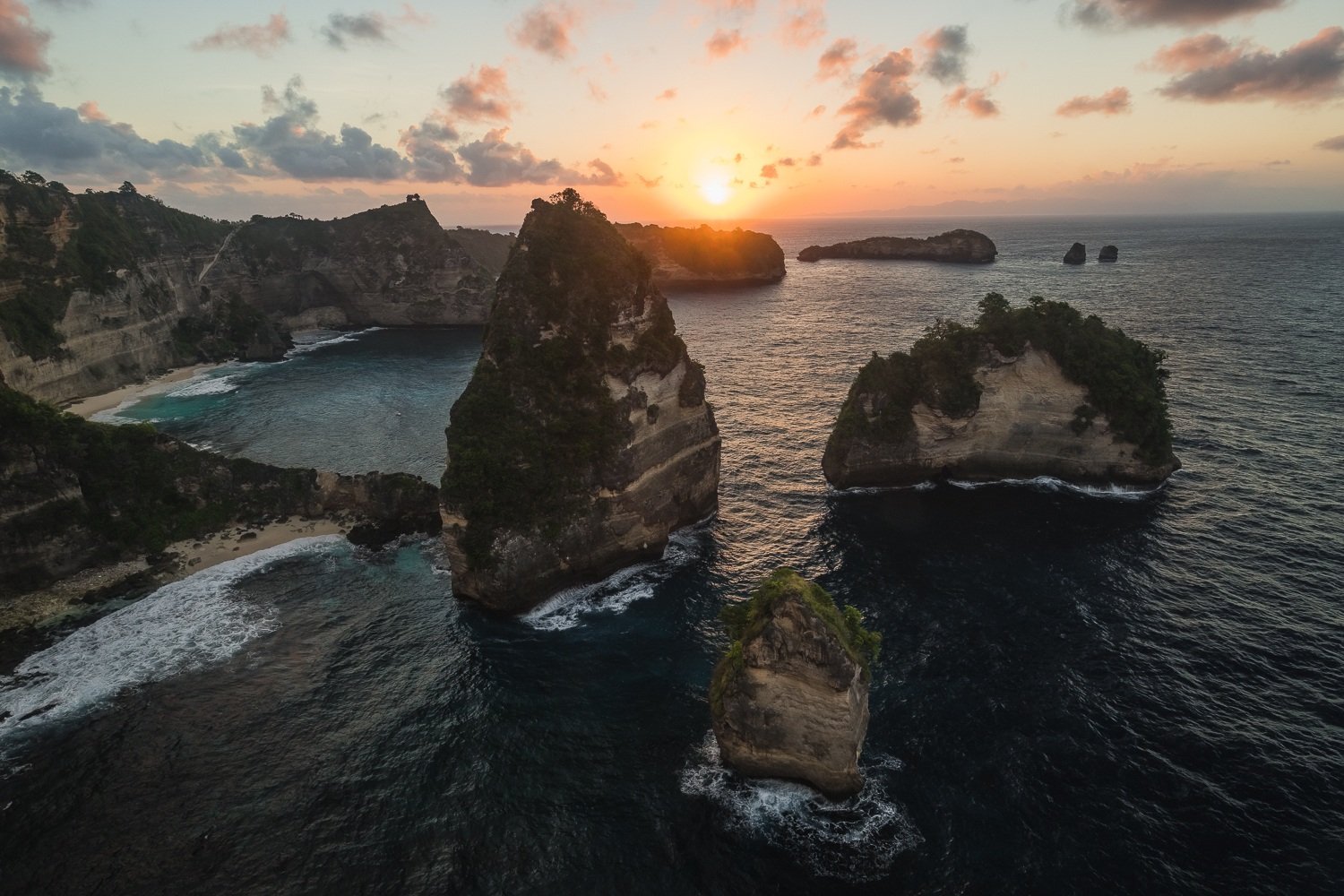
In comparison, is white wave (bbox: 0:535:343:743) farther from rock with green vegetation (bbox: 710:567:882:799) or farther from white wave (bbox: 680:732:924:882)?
rock with green vegetation (bbox: 710:567:882:799)

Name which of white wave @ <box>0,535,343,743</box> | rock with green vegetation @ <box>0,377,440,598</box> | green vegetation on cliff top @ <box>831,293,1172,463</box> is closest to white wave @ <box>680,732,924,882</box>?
white wave @ <box>0,535,343,743</box>

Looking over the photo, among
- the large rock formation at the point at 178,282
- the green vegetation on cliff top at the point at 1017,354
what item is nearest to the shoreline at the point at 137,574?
the large rock formation at the point at 178,282

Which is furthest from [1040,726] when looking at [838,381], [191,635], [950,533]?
[838,381]

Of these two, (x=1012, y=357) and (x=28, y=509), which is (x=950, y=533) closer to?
(x=1012, y=357)

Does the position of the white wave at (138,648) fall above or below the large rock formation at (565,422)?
below

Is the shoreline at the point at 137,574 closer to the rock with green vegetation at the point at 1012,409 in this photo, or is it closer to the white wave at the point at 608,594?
the white wave at the point at 608,594

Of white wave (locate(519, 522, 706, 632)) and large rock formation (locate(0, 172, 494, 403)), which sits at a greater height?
large rock formation (locate(0, 172, 494, 403))
